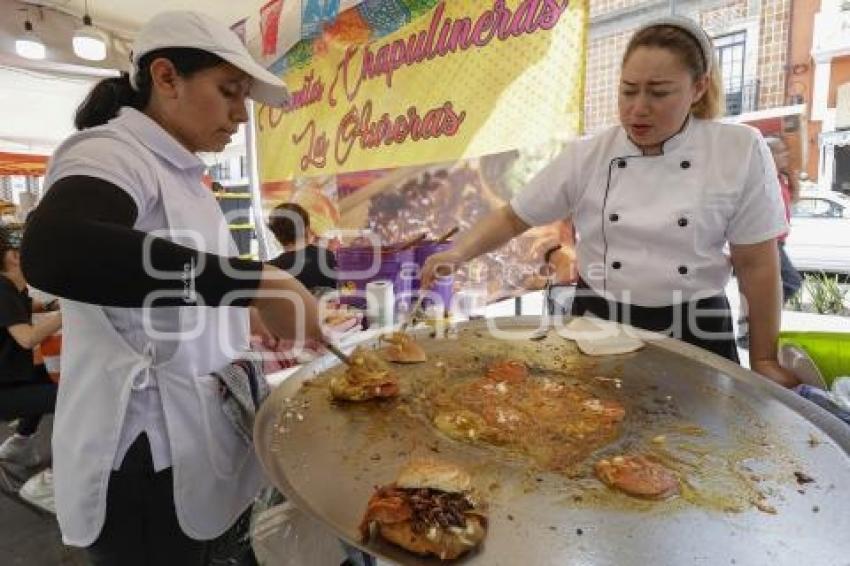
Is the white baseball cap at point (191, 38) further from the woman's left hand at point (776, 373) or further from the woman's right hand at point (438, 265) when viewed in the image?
the woman's left hand at point (776, 373)

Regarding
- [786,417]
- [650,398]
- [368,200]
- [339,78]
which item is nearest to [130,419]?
[650,398]

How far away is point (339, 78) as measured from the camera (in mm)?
3943

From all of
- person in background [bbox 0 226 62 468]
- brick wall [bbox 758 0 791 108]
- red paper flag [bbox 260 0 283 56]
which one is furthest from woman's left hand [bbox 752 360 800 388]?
red paper flag [bbox 260 0 283 56]

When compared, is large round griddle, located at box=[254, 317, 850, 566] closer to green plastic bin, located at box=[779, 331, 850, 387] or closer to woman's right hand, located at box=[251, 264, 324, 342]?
woman's right hand, located at box=[251, 264, 324, 342]

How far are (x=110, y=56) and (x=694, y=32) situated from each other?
7.30 m

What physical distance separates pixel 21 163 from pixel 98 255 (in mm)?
10198

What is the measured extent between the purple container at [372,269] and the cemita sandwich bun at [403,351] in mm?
1175

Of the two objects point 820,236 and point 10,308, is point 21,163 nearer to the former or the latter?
point 10,308

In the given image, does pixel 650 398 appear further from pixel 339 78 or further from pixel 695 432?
pixel 339 78

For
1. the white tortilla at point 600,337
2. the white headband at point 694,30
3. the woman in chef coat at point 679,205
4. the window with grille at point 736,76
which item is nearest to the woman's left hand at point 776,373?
the woman in chef coat at point 679,205

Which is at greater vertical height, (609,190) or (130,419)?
(609,190)

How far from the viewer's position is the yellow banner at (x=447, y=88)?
2650 millimetres

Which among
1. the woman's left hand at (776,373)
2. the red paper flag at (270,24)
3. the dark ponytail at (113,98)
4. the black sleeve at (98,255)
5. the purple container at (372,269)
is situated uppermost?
the red paper flag at (270,24)

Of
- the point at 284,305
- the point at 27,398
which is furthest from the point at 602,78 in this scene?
the point at 27,398
